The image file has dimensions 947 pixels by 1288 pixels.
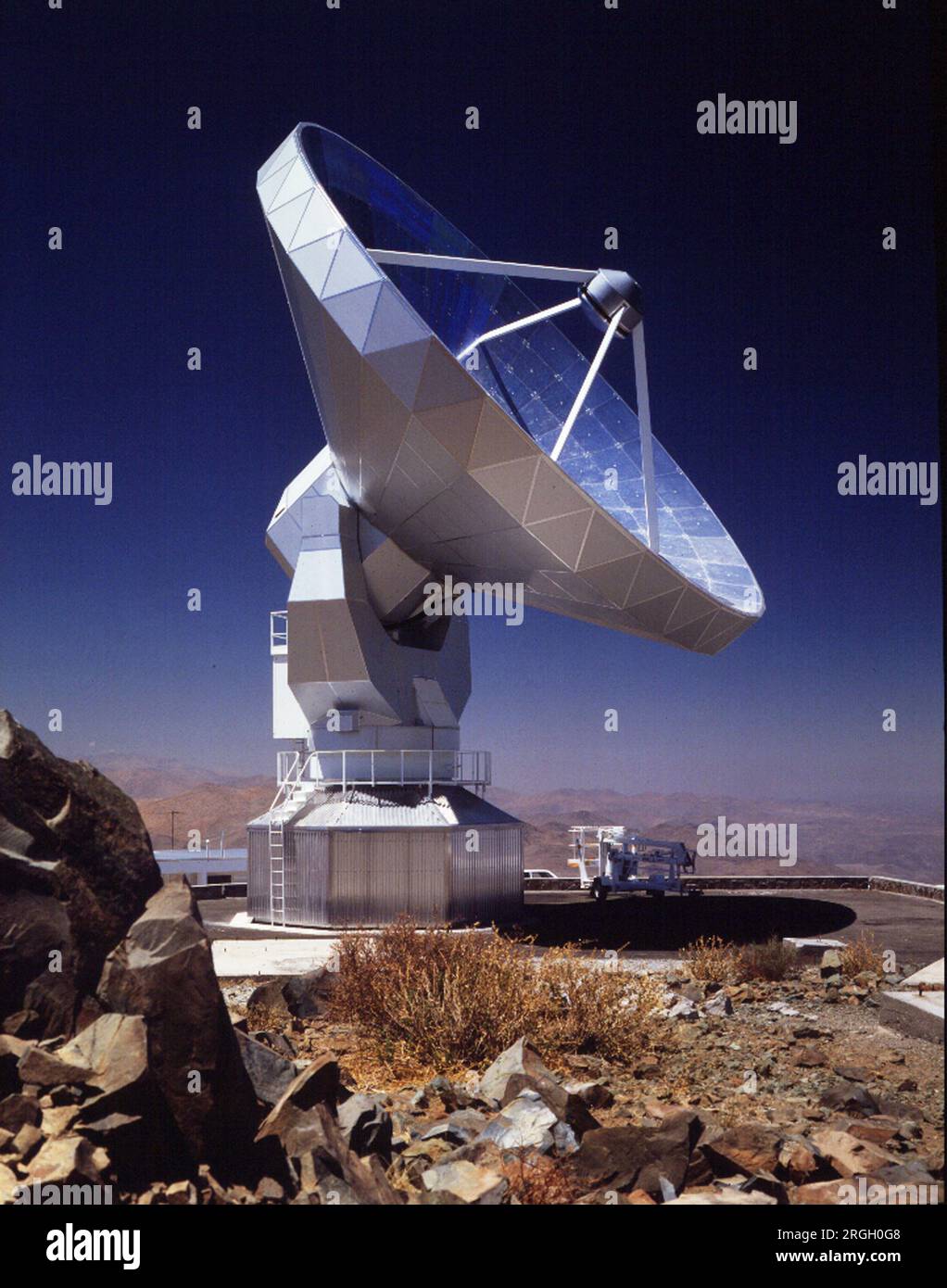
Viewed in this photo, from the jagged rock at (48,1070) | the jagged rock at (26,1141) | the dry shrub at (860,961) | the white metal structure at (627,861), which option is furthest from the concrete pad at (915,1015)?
the white metal structure at (627,861)

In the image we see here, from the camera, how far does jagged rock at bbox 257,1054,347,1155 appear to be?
19.4 ft

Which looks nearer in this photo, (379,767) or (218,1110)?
(218,1110)

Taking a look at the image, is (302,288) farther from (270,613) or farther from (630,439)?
(270,613)

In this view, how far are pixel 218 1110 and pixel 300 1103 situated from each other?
51cm

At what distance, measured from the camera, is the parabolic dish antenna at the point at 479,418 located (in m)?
12.8

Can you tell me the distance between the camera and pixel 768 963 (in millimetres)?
13266

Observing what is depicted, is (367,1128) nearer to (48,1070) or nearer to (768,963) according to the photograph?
(48,1070)

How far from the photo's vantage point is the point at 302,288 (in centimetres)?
1358

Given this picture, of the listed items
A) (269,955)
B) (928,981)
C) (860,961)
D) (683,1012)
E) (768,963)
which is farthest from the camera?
(269,955)

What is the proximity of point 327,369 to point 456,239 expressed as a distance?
18.0 ft

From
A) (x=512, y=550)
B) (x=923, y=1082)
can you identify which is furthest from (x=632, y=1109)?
(x=512, y=550)

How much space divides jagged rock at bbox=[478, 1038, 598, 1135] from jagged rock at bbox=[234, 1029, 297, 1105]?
1354mm

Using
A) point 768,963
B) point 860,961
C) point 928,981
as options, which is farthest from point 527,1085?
point 860,961
